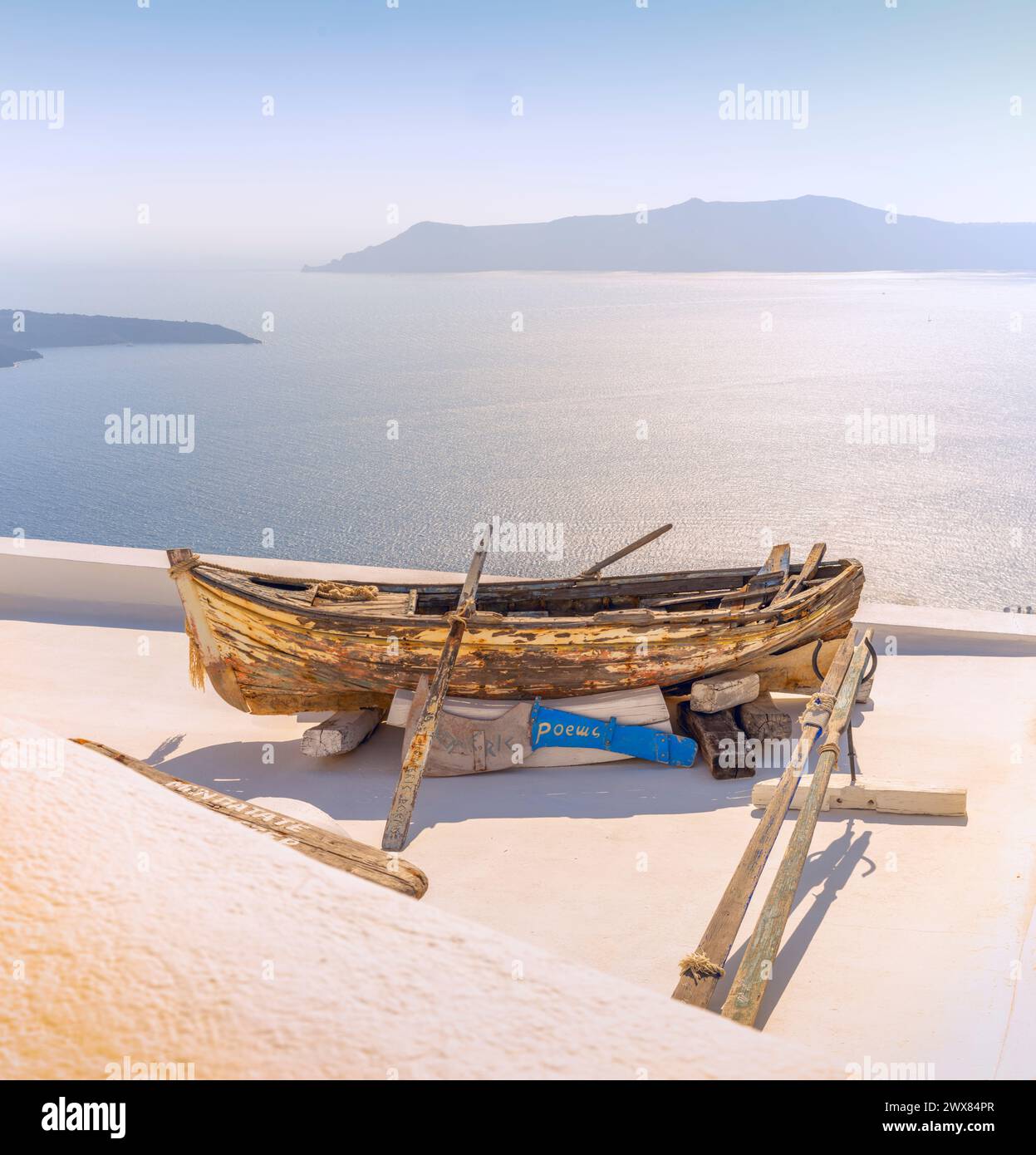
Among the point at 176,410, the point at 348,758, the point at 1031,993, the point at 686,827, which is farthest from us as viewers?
the point at 176,410

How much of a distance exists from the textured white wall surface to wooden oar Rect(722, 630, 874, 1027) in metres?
1.92

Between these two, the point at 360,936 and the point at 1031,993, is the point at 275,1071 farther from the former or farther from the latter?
the point at 1031,993

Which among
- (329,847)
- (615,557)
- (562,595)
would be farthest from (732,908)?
(615,557)

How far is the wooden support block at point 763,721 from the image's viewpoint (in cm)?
543

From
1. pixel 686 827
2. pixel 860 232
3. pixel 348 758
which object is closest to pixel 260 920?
pixel 686 827

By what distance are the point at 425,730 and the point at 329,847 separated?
3.33 meters

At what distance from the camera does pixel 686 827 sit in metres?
4.66

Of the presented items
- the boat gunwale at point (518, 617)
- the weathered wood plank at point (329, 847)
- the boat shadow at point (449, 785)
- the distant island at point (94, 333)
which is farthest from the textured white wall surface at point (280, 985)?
the distant island at point (94, 333)

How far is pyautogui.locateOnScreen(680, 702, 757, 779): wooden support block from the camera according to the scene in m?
5.23

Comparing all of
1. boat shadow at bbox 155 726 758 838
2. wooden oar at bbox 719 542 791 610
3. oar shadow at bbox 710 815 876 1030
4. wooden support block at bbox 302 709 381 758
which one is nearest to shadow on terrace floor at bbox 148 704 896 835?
boat shadow at bbox 155 726 758 838

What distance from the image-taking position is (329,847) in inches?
60.4

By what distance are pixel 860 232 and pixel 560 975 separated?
315ft

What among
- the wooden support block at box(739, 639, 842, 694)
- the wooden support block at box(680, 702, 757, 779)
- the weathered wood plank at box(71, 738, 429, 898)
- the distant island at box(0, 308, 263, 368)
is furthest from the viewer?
the distant island at box(0, 308, 263, 368)

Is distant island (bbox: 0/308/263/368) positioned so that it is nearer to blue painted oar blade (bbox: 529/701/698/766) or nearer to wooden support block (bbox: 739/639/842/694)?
blue painted oar blade (bbox: 529/701/698/766)
